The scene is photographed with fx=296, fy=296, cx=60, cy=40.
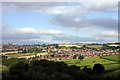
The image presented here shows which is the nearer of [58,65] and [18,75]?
[18,75]

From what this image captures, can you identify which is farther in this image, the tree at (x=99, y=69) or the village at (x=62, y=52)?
the village at (x=62, y=52)

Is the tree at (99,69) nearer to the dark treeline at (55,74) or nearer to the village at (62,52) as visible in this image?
the dark treeline at (55,74)

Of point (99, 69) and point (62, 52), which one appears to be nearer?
point (99, 69)

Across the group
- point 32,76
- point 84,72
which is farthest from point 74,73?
point 32,76

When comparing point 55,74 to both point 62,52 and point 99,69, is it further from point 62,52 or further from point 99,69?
point 62,52

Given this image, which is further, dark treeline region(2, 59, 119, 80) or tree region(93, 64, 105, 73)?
tree region(93, 64, 105, 73)

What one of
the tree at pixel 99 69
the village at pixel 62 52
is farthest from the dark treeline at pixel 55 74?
the village at pixel 62 52

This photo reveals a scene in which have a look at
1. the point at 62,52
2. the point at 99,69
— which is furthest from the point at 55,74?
the point at 62,52

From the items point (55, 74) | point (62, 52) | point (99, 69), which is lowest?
point (55, 74)

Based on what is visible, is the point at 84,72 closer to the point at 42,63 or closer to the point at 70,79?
the point at 70,79

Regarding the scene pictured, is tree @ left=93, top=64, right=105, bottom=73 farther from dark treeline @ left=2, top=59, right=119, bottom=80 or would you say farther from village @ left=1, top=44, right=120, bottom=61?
village @ left=1, top=44, right=120, bottom=61

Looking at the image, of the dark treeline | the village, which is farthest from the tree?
the village
